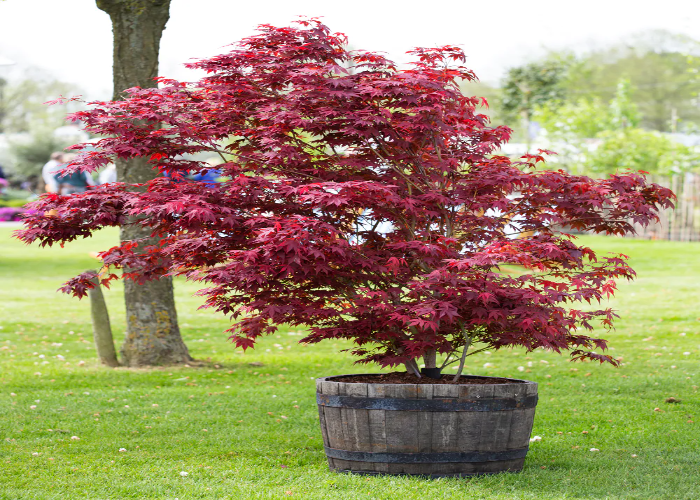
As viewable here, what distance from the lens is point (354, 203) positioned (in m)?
4.88

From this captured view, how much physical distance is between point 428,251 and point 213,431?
7.98ft

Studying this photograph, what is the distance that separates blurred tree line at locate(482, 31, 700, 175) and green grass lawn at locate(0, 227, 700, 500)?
14258 mm

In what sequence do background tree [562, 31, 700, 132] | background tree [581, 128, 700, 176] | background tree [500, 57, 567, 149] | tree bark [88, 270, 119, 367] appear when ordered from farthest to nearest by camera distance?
background tree [562, 31, 700, 132] → background tree [500, 57, 567, 149] → background tree [581, 128, 700, 176] → tree bark [88, 270, 119, 367]

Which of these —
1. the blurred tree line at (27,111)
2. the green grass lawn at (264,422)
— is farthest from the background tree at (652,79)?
the green grass lawn at (264,422)

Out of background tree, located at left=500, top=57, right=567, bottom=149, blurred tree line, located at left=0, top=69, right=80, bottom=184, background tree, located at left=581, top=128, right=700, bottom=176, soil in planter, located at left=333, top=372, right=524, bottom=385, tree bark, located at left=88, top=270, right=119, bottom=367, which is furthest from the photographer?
blurred tree line, located at left=0, top=69, right=80, bottom=184

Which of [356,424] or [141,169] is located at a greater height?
[141,169]

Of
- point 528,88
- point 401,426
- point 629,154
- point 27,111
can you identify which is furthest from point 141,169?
point 27,111

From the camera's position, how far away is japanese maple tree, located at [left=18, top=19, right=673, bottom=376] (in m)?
4.70

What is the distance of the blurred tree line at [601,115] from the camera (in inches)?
1021

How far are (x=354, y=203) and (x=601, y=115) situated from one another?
83.2ft

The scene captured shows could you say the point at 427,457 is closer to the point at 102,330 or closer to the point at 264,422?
the point at 264,422

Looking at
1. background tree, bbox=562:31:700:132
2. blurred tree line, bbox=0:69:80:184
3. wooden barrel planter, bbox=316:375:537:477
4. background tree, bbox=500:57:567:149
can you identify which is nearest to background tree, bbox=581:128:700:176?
background tree, bbox=500:57:567:149

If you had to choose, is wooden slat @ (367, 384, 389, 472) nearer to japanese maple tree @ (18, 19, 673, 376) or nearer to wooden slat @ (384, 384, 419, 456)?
wooden slat @ (384, 384, 419, 456)

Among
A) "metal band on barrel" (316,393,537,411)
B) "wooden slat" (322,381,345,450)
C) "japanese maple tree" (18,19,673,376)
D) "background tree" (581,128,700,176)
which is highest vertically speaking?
"background tree" (581,128,700,176)
